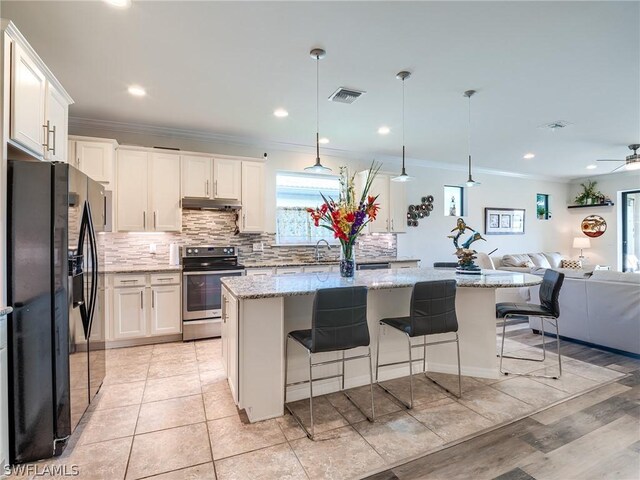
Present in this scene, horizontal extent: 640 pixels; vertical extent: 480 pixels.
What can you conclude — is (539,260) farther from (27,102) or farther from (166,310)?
(27,102)

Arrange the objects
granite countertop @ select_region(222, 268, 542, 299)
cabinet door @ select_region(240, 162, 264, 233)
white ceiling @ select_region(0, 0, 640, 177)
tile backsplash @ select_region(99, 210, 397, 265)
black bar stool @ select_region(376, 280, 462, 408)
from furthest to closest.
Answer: cabinet door @ select_region(240, 162, 264, 233) < tile backsplash @ select_region(99, 210, 397, 265) < black bar stool @ select_region(376, 280, 462, 408) < granite countertop @ select_region(222, 268, 542, 299) < white ceiling @ select_region(0, 0, 640, 177)

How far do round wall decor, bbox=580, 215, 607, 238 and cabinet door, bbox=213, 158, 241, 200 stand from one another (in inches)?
334

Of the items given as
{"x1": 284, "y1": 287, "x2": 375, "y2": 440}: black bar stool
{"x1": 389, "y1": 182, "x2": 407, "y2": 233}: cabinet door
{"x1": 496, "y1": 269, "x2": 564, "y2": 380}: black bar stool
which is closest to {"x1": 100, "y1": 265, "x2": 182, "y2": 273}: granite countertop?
{"x1": 284, "y1": 287, "x2": 375, "y2": 440}: black bar stool

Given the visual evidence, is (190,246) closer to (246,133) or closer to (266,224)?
(266,224)

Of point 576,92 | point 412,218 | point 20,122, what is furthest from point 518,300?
point 20,122

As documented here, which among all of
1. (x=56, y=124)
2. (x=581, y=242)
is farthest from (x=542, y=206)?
(x=56, y=124)

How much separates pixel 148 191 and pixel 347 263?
112 inches

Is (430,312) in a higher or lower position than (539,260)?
lower

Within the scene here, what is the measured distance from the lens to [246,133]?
4.62 metres

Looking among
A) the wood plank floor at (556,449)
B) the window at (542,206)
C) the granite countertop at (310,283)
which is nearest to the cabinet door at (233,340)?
the granite countertop at (310,283)

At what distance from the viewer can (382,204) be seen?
18.5 feet

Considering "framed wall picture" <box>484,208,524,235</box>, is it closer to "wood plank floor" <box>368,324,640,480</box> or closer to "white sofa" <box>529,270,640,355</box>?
"white sofa" <box>529,270,640,355</box>

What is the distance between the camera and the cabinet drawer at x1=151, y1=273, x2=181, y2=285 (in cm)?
394
